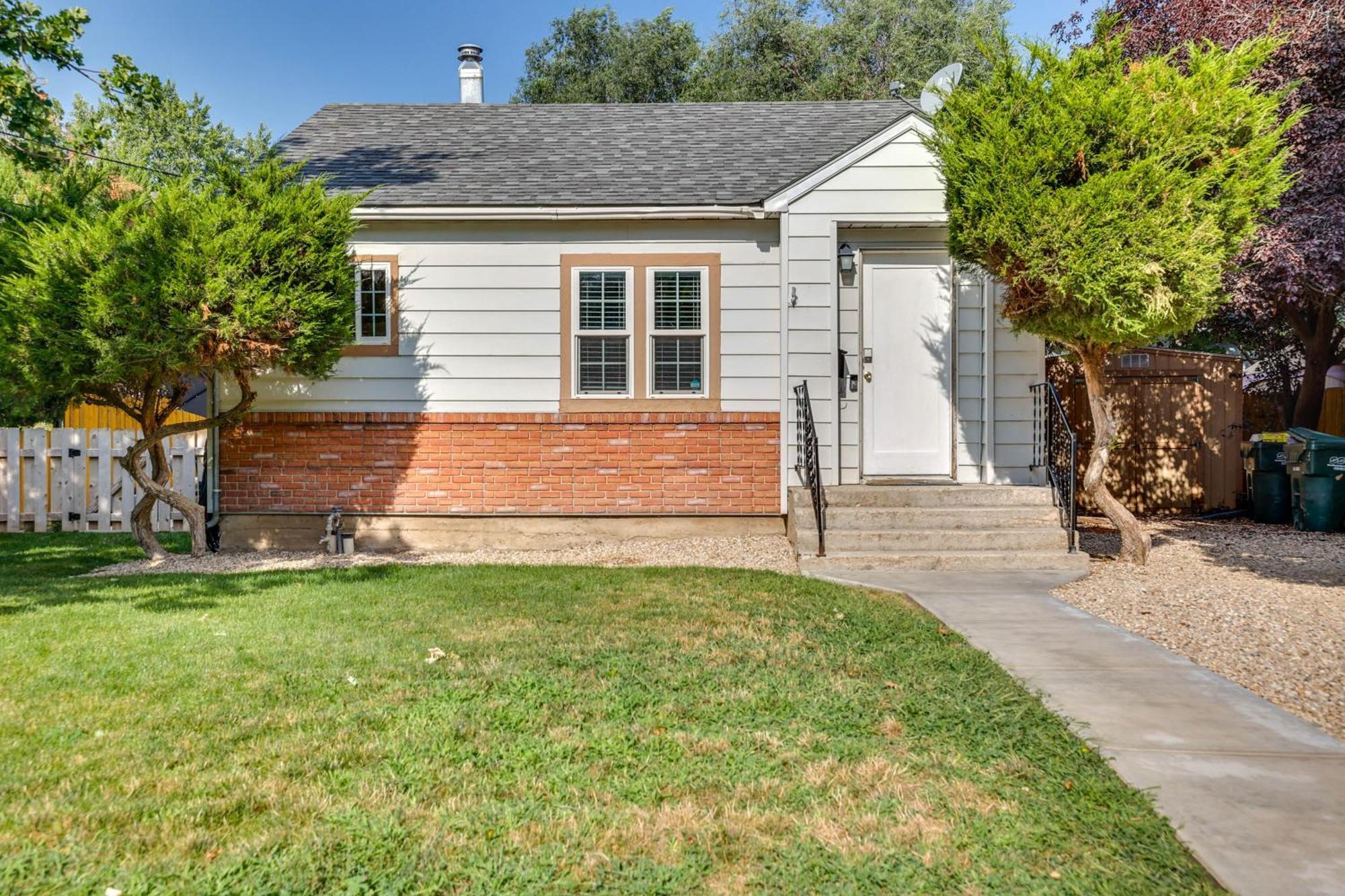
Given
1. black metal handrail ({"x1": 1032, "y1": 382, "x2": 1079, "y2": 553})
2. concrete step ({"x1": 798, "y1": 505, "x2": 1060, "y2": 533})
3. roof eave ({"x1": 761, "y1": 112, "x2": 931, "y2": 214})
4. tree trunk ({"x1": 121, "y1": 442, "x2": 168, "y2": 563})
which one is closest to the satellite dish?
roof eave ({"x1": 761, "y1": 112, "x2": 931, "y2": 214})

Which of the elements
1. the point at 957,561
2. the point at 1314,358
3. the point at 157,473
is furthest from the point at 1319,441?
the point at 157,473

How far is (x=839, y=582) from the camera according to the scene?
644 cm

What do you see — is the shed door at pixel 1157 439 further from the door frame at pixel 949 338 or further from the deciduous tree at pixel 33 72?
the deciduous tree at pixel 33 72

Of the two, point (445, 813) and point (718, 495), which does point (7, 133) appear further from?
point (445, 813)

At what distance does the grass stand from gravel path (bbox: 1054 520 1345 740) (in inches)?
53.0

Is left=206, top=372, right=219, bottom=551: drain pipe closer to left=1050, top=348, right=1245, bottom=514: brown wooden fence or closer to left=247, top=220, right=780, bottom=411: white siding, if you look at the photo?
left=247, top=220, right=780, bottom=411: white siding

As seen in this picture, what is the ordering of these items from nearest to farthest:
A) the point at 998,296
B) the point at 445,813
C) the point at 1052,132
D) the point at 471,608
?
the point at 445,813 → the point at 471,608 → the point at 1052,132 → the point at 998,296

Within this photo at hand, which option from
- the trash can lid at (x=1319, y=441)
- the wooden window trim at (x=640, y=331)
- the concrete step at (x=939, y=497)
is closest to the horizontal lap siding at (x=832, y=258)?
the concrete step at (x=939, y=497)

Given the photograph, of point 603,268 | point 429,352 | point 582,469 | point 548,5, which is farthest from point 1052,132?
point 548,5

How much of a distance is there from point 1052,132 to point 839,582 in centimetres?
375

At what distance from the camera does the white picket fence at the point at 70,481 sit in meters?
10.8

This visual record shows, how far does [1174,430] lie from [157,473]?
11.5 meters

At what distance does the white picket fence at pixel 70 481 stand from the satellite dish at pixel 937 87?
31.4 feet

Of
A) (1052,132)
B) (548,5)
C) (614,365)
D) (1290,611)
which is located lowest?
(1290,611)
